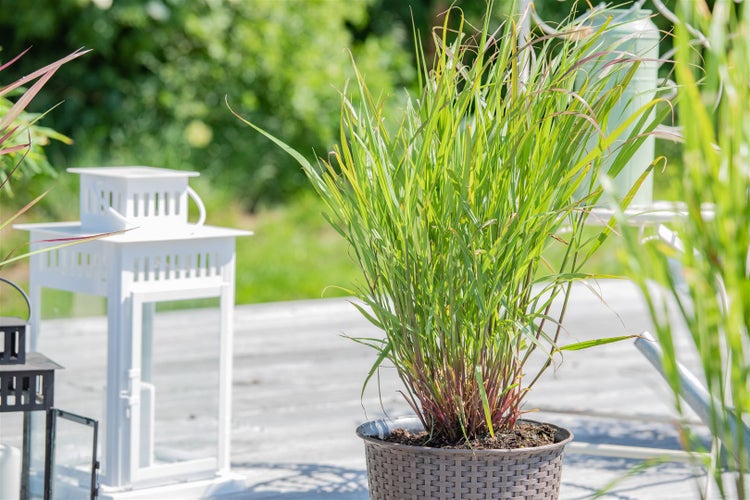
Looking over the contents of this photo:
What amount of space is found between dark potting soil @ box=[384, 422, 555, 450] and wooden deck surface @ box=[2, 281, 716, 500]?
13 centimetres

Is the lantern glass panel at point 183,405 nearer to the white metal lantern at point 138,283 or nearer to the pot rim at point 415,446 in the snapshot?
the white metal lantern at point 138,283

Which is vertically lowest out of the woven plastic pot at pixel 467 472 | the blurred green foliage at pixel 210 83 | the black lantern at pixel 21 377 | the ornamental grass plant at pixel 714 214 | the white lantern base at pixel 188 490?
the white lantern base at pixel 188 490

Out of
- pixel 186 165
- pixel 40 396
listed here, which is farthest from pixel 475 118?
pixel 186 165

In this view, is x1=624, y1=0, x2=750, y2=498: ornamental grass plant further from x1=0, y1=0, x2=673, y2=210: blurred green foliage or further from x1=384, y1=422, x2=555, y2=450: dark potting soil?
x1=0, y1=0, x2=673, y2=210: blurred green foliage

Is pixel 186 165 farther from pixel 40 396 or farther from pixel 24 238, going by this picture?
pixel 40 396

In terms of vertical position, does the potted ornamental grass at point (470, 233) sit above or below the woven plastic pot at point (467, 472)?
above

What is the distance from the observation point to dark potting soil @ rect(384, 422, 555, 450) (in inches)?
76.3

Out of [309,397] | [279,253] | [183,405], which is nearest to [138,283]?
[183,405]

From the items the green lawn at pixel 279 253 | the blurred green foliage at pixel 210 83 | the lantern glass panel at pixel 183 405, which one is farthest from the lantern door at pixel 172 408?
the blurred green foliage at pixel 210 83

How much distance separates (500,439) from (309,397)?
222 cm

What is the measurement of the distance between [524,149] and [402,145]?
0.83ft

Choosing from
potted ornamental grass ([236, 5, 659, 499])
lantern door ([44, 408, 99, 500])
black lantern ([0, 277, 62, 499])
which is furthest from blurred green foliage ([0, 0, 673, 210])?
potted ornamental grass ([236, 5, 659, 499])

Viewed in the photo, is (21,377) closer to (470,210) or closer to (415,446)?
(415,446)

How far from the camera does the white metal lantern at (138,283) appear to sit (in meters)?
2.51
